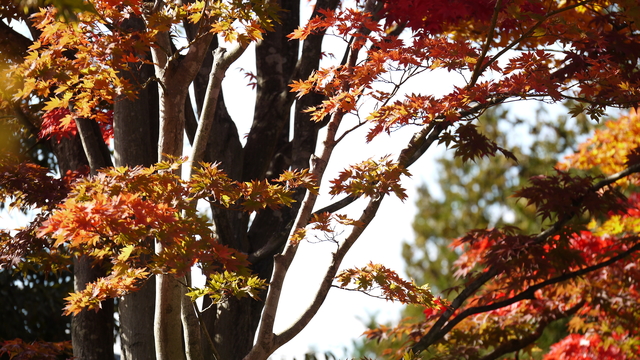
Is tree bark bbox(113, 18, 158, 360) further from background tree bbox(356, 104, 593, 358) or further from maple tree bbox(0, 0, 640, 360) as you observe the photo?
background tree bbox(356, 104, 593, 358)

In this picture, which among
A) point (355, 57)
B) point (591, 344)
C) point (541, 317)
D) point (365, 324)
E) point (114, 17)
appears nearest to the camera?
point (114, 17)

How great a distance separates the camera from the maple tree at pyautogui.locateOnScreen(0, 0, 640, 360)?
113 inches

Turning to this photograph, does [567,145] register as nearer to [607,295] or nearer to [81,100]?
[607,295]

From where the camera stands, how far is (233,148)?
450 centimetres

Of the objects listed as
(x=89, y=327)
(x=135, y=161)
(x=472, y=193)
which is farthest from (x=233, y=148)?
(x=472, y=193)

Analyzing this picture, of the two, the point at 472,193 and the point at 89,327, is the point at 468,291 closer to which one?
the point at 89,327

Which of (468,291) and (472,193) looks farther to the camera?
(472,193)

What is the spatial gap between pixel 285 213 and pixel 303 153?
492mm

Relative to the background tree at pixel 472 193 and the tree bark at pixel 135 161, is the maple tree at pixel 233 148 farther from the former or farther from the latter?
the background tree at pixel 472 193

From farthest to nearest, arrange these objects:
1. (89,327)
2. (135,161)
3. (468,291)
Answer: (468,291) → (89,327) → (135,161)

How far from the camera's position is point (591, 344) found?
6.47 m

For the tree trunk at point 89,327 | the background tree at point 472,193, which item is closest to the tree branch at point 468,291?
the tree trunk at point 89,327

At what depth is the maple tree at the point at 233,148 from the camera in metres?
2.86

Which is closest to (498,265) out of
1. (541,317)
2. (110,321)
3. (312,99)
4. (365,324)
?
(541,317)
